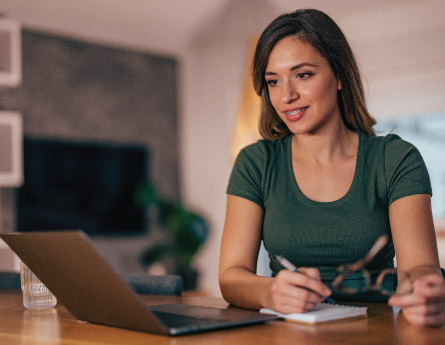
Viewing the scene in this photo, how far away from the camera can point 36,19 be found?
16.3ft

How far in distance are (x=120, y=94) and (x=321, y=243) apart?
4468 millimetres

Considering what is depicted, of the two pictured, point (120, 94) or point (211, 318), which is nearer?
point (211, 318)

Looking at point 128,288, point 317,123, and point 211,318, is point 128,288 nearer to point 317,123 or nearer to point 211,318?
point 211,318

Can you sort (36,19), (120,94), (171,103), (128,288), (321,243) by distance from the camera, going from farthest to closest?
(171,103) → (120,94) → (36,19) → (321,243) → (128,288)

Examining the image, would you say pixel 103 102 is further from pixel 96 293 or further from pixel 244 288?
pixel 96 293

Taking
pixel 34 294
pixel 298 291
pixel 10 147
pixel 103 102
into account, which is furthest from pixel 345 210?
pixel 103 102

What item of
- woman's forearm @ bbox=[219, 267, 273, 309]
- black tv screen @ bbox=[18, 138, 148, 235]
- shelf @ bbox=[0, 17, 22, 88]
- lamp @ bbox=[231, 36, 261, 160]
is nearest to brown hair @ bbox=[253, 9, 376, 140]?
woman's forearm @ bbox=[219, 267, 273, 309]

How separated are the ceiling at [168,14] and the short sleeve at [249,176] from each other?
11.1ft

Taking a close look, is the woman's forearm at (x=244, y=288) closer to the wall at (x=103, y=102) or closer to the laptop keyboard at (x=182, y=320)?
the laptop keyboard at (x=182, y=320)

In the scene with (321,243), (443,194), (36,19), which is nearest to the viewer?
(321,243)

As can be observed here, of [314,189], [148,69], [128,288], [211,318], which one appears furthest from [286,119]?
[148,69]

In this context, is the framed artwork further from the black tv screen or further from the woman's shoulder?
the woman's shoulder

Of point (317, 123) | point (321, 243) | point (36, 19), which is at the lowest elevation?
point (321, 243)

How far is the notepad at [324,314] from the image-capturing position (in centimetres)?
99
